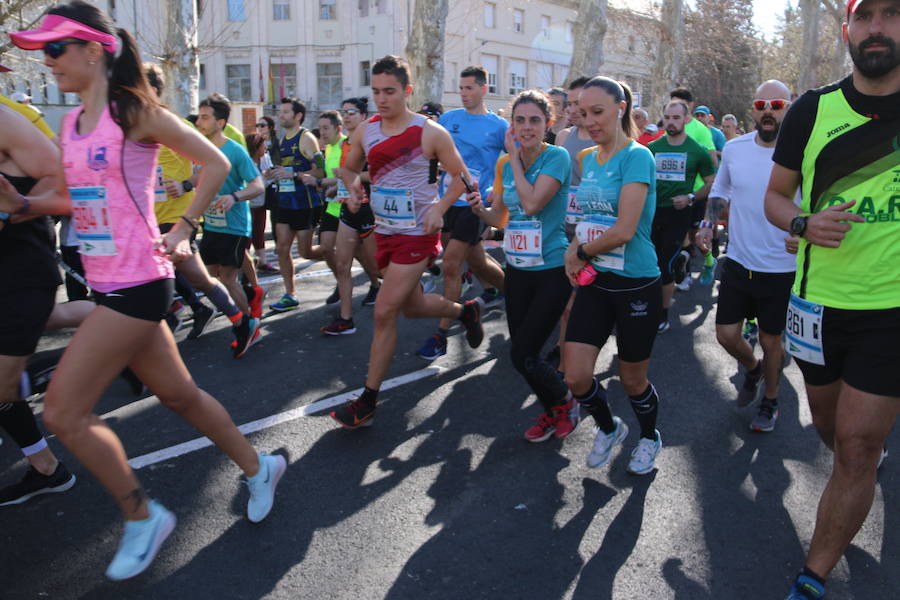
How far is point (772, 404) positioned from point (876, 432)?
6.81 feet

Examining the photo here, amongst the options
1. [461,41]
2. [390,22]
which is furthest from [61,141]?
[461,41]

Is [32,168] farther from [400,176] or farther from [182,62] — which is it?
[182,62]

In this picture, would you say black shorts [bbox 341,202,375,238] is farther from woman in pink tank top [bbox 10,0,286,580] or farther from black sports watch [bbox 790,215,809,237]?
black sports watch [bbox 790,215,809,237]

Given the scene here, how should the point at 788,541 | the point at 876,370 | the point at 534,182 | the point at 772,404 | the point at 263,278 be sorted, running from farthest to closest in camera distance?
the point at 263,278, the point at 772,404, the point at 534,182, the point at 788,541, the point at 876,370

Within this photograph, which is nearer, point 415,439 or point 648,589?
point 648,589

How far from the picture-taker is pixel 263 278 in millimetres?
9203

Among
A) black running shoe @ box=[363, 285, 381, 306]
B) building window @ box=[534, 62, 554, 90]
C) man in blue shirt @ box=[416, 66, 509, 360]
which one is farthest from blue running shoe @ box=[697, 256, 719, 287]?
building window @ box=[534, 62, 554, 90]

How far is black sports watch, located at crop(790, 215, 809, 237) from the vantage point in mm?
2588

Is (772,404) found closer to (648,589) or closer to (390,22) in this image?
(648,589)

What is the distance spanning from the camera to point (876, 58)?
2.39 m

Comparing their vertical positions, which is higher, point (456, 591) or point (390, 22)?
point (390, 22)

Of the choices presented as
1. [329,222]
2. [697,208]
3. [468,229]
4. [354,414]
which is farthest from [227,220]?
[697,208]

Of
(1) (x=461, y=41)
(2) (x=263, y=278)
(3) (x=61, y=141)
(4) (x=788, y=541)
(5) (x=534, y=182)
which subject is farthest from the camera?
(1) (x=461, y=41)

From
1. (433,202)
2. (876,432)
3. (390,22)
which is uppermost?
(390,22)
